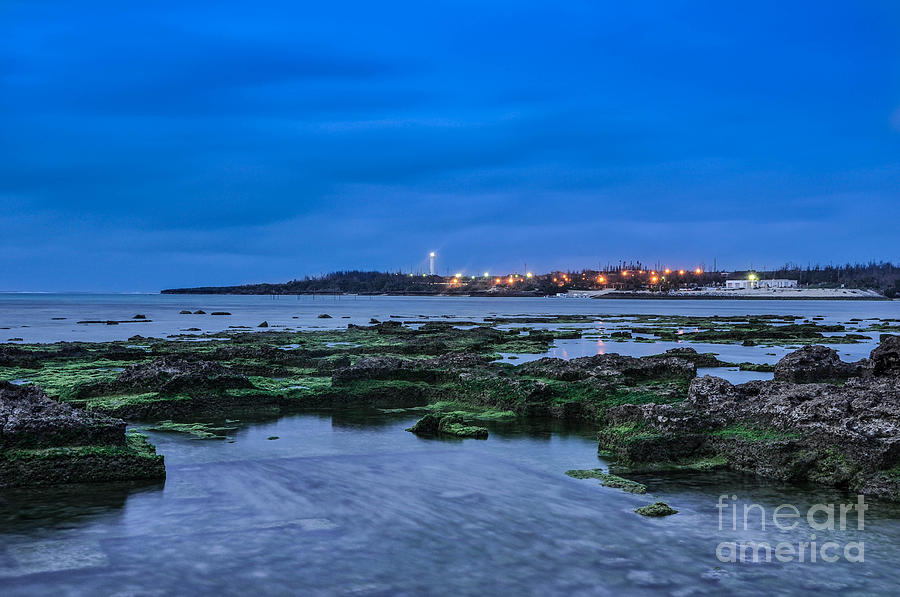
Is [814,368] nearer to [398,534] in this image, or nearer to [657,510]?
[657,510]

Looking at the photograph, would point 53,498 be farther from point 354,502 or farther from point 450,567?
point 450,567

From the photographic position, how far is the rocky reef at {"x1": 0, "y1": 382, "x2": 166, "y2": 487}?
12352mm

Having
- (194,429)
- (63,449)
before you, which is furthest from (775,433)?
(194,429)

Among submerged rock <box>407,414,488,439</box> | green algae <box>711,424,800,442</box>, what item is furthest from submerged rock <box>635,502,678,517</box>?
submerged rock <box>407,414,488,439</box>

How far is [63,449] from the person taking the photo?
41.6 ft

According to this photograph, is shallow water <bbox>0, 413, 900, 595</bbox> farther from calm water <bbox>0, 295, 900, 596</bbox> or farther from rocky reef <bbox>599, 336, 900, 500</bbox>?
rocky reef <bbox>599, 336, 900, 500</bbox>

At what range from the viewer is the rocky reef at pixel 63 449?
12.4 metres

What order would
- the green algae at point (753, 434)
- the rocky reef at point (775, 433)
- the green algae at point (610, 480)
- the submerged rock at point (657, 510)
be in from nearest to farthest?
the submerged rock at point (657, 510) → the rocky reef at point (775, 433) → the green algae at point (610, 480) → the green algae at point (753, 434)

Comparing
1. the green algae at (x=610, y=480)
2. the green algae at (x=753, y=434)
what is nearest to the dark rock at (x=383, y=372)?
the green algae at (x=610, y=480)

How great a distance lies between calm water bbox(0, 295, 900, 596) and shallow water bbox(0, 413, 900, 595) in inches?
1.2

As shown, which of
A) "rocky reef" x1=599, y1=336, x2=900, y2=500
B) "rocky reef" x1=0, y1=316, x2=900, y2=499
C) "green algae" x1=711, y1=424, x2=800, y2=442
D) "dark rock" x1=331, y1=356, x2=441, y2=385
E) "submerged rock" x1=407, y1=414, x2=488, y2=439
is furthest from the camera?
"dark rock" x1=331, y1=356, x2=441, y2=385

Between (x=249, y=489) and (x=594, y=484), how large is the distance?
20.3ft

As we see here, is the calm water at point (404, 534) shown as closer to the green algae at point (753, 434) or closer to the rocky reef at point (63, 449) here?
the rocky reef at point (63, 449)

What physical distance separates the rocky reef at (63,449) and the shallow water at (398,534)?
1.60ft
